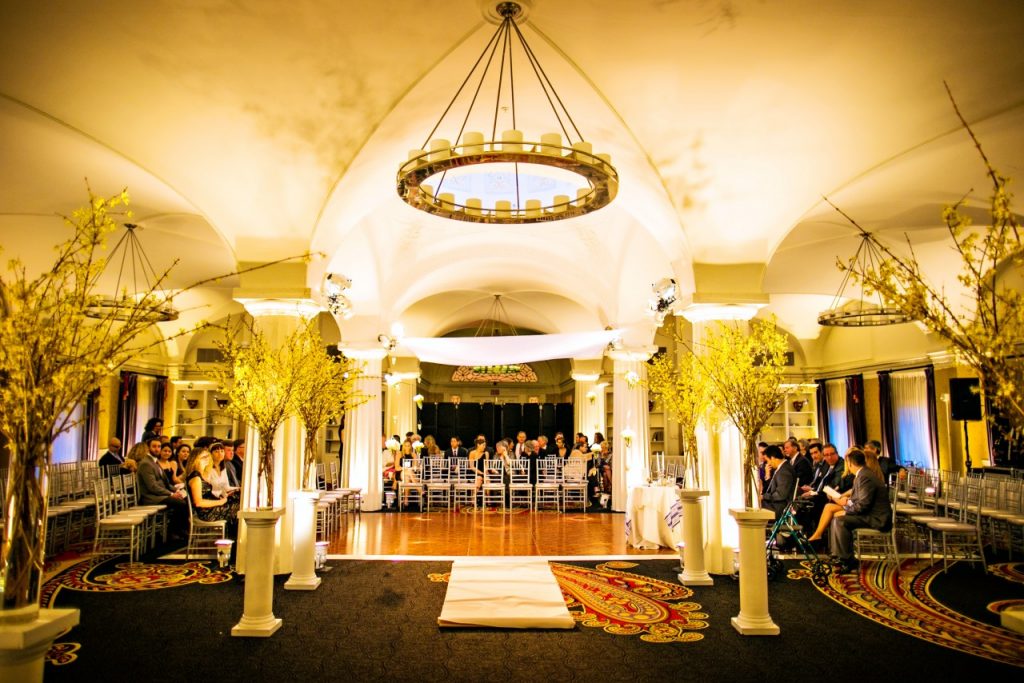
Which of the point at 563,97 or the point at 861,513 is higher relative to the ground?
the point at 563,97

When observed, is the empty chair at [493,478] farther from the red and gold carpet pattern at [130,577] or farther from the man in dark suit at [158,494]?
the red and gold carpet pattern at [130,577]

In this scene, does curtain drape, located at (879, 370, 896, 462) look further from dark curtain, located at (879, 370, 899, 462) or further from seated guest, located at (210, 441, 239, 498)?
seated guest, located at (210, 441, 239, 498)

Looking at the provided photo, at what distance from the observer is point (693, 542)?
6.71 meters

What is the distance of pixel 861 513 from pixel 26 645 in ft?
24.0

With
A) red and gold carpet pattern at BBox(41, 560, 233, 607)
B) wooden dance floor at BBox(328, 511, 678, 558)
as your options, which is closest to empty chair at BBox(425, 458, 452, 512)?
wooden dance floor at BBox(328, 511, 678, 558)

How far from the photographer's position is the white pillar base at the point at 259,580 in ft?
16.6

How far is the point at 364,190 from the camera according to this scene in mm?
7398

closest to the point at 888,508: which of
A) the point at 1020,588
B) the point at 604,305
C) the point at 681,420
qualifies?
the point at 1020,588

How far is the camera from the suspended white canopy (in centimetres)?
1255

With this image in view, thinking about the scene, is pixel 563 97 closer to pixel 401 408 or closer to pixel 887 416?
pixel 887 416

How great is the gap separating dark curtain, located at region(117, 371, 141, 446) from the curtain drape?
15.8 metres

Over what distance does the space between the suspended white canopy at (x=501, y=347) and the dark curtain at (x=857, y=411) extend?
6.33 metres

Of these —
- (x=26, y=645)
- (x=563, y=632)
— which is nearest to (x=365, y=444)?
(x=563, y=632)

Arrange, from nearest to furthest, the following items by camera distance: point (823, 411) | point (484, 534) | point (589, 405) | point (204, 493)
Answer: point (204, 493) → point (484, 534) → point (823, 411) → point (589, 405)
